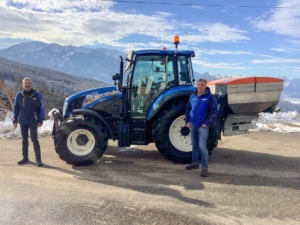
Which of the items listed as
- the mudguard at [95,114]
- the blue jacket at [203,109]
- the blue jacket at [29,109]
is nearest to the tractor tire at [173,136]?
the blue jacket at [203,109]

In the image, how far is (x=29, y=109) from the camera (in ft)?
20.0

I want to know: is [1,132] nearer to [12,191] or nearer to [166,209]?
[12,191]

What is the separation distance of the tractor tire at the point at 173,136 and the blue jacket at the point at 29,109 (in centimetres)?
232

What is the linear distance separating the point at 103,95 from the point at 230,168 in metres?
3.07

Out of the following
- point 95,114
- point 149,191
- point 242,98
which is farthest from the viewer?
point 95,114

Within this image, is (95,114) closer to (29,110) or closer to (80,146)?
(80,146)

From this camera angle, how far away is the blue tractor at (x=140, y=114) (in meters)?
6.15

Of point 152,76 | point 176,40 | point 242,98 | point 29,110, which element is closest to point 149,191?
point 152,76

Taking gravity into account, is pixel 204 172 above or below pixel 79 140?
below

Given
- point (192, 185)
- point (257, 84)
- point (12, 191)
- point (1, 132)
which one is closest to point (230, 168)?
point (192, 185)

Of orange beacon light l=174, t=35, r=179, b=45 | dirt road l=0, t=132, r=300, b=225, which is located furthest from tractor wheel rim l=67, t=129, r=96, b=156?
orange beacon light l=174, t=35, r=179, b=45

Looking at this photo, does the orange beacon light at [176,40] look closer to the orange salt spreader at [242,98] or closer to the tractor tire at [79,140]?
the orange salt spreader at [242,98]

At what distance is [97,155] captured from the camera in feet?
20.2

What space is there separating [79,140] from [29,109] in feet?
3.74
